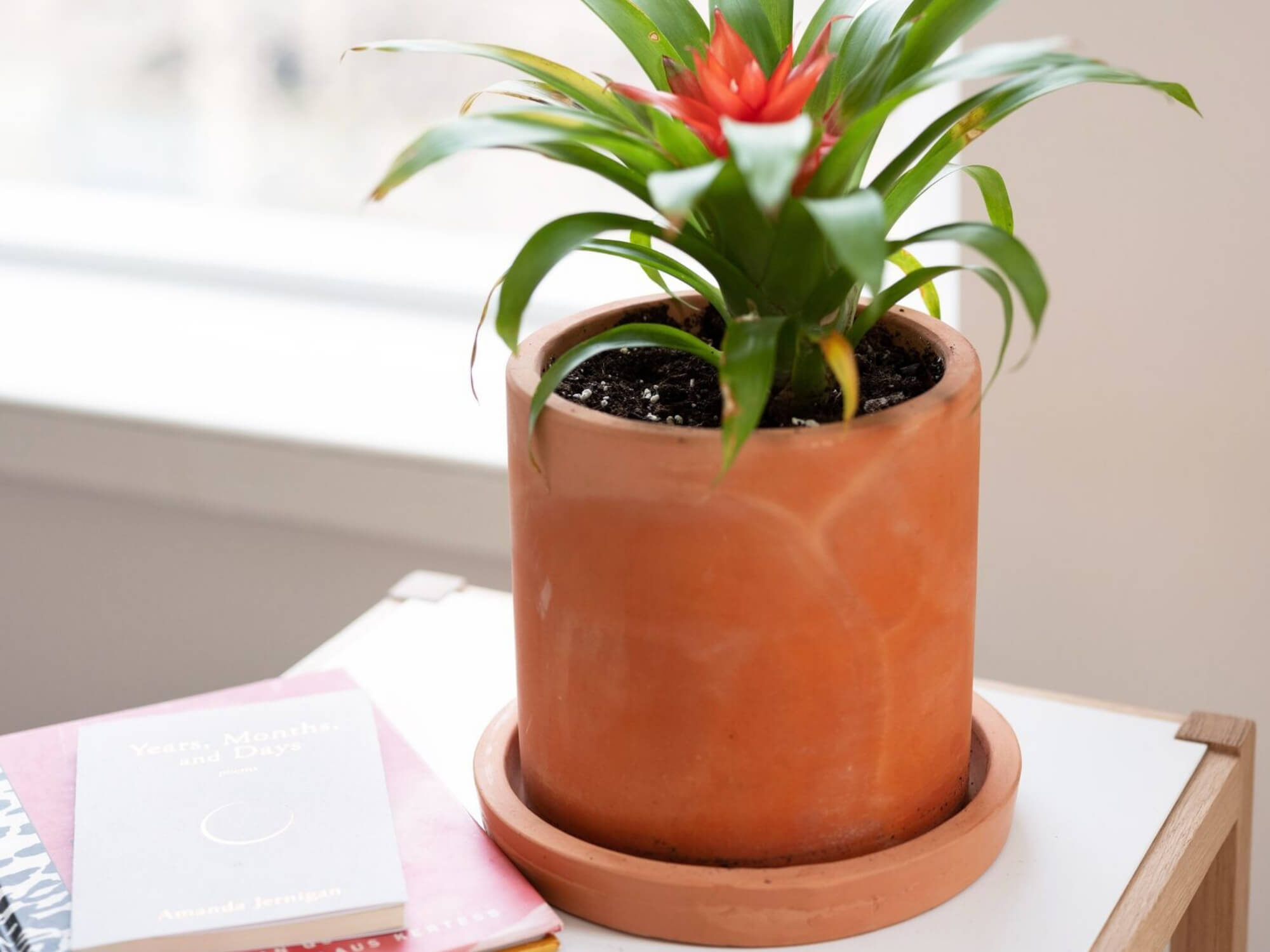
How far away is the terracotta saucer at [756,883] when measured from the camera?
70 centimetres

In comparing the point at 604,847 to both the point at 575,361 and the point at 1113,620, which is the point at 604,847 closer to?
the point at 575,361

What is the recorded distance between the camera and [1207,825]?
2.76 ft

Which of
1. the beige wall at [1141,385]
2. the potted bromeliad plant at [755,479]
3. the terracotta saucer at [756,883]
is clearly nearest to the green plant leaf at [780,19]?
the potted bromeliad plant at [755,479]

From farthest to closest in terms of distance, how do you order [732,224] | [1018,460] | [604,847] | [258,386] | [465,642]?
[258,386] → [1018,460] → [465,642] → [604,847] → [732,224]

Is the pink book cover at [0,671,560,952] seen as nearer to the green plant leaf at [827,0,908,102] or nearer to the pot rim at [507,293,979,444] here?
the pot rim at [507,293,979,444]

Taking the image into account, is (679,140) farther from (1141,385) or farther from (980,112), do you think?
(1141,385)

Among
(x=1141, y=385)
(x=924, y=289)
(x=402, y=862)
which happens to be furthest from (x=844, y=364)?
(x=1141, y=385)

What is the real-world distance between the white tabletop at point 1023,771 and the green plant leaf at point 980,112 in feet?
A: 1.16

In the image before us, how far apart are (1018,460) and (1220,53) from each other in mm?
371

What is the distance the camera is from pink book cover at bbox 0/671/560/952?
28.1 inches

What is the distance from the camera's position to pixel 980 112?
0.68m

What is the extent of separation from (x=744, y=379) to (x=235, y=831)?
39cm

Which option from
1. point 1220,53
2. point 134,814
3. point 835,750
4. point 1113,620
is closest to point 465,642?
point 134,814


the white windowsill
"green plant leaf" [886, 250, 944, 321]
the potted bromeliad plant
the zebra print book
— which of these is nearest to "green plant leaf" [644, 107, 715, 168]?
the potted bromeliad plant
